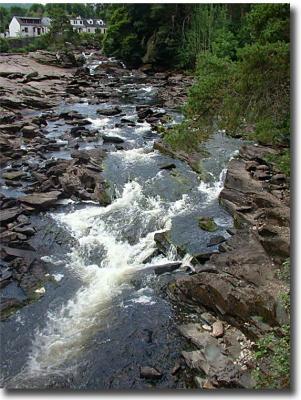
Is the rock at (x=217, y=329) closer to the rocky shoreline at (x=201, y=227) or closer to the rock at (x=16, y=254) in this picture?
the rocky shoreline at (x=201, y=227)

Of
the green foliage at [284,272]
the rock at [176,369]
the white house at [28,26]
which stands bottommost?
the rock at [176,369]

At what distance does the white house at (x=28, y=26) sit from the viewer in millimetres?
54625

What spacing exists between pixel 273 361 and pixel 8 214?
311 inches

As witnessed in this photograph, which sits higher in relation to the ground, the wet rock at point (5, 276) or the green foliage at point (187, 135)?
the green foliage at point (187, 135)

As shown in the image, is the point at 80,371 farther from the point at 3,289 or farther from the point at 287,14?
the point at 287,14

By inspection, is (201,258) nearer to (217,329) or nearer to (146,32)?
(217,329)

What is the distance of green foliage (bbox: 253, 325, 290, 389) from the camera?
544 centimetres

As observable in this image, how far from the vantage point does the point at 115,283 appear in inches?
374

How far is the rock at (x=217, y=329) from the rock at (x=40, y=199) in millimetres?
6294

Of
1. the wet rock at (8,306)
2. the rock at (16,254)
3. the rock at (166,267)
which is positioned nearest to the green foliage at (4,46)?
the rock at (16,254)

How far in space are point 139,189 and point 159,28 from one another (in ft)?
78.5

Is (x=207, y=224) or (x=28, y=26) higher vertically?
(x=28, y=26)

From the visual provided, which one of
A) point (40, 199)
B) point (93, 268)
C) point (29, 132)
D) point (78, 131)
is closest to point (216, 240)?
point (93, 268)

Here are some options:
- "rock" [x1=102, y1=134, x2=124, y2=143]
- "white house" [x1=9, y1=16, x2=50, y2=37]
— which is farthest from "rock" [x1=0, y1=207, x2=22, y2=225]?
"white house" [x1=9, y1=16, x2=50, y2=37]
